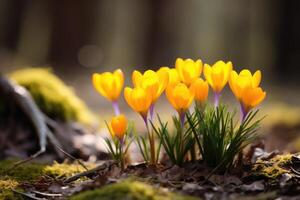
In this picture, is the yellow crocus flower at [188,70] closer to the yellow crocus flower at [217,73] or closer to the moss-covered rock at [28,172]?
the yellow crocus flower at [217,73]

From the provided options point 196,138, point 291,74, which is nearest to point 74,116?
point 196,138

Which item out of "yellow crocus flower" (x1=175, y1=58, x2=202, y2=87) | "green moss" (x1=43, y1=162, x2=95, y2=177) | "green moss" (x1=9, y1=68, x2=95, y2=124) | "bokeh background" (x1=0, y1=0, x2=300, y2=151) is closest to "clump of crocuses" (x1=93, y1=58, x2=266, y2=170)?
"yellow crocus flower" (x1=175, y1=58, x2=202, y2=87)

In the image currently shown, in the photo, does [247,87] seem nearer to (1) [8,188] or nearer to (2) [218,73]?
(2) [218,73]

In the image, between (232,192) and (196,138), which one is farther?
(196,138)

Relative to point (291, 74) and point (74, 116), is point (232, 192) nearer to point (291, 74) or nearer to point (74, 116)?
point (74, 116)

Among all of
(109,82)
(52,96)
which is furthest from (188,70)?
(52,96)

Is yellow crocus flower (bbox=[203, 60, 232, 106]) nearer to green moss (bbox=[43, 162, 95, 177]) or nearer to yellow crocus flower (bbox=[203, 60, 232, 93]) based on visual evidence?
yellow crocus flower (bbox=[203, 60, 232, 93])

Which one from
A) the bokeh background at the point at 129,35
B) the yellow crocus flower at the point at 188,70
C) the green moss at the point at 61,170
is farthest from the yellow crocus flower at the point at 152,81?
the bokeh background at the point at 129,35
